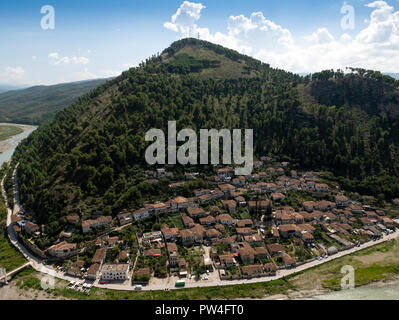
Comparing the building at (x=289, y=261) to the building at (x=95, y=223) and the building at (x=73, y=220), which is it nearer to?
the building at (x=95, y=223)

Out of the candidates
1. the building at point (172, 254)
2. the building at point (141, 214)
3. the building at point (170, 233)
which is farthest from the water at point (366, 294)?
the building at point (141, 214)

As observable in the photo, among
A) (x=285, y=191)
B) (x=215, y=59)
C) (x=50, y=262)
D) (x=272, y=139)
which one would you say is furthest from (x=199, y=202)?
(x=215, y=59)

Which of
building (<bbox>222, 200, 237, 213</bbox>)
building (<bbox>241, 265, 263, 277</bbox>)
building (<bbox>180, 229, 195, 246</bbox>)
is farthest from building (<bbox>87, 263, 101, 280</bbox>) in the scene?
building (<bbox>222, 200, 237, 213</bbox>)

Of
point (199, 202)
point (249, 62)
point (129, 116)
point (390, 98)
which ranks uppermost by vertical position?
point (249, 62)

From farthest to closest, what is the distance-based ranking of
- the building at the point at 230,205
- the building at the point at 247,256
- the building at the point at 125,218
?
the building at the point at 230,205
the building at the point at 125,218
the building at the point at 247,256

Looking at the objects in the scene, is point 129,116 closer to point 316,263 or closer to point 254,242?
point 254,242

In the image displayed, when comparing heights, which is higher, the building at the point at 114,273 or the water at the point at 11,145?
the water at the point at 11,145

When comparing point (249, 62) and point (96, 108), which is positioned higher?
point (249, 62)
